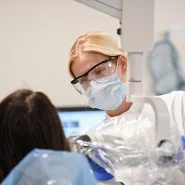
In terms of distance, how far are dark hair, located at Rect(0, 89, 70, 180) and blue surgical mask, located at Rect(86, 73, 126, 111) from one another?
1.78ft

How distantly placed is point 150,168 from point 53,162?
27cm

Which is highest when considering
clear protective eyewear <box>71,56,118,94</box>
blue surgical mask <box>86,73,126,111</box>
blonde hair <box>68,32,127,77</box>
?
blonde hair <box>68,32,127,77</box>

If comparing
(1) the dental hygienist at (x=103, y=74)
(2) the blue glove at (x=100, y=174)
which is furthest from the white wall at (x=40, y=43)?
(2) the blue glove at (x=100, y=174)

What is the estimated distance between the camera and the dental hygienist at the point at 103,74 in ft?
3.82

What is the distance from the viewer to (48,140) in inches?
25.9

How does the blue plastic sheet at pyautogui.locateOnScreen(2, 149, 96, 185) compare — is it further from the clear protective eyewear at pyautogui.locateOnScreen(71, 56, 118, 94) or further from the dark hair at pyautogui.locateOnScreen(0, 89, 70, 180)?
the clear protective eyewear at pyautogui.locateOnScreen(71, 56, 118, 94)

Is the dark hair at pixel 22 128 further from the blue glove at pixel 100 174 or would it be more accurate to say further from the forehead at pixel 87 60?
the forehead at pixel 87 60

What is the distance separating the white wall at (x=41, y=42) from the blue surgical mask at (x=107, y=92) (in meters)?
0.84

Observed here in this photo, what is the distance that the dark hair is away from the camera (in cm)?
63

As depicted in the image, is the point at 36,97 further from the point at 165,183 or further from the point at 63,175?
the point at 165,183

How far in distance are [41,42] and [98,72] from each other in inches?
37.1

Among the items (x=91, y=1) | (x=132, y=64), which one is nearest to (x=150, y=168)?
(x=132, y=64)

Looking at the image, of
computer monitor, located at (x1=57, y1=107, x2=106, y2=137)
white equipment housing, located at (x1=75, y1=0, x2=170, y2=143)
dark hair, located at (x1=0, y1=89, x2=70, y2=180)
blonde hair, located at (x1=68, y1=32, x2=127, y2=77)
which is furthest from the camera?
computer monitor, located at (x1=57, y1=107, x2=106, y2=137)

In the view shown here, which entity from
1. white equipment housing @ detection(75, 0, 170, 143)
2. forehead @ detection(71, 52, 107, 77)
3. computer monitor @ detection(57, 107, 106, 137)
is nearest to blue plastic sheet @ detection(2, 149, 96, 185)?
white equipment housing @ detection(75, 0, 170, 143)
